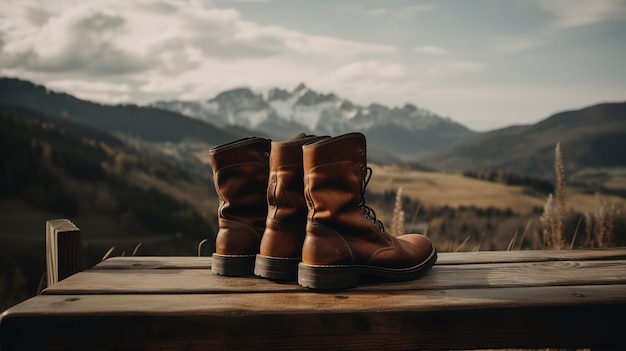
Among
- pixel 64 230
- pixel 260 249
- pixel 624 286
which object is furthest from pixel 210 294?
pixel 624 286

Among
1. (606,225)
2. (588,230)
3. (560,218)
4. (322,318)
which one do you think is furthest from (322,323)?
(588,230)

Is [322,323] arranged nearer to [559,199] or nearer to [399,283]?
[399,283]

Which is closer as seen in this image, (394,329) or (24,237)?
(394,329)

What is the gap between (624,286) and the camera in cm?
205

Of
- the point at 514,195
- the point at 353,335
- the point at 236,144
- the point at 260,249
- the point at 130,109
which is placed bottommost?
the point at 514,195

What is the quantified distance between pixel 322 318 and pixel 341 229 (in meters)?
0.51

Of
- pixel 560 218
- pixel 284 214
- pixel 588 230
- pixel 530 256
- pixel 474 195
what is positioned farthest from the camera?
pixel 474 195

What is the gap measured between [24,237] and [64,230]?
30.6ft

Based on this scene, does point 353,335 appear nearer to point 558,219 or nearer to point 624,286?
point 624,286

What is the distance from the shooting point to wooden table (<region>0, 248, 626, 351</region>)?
5.69 feet

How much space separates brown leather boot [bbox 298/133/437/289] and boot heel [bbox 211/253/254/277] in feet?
1.26

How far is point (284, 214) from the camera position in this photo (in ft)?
7.55

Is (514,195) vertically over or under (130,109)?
under

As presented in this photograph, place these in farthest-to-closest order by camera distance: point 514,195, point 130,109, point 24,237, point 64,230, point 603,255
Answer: point 130,109
point 514,195
point 24,237
point 603,255
point 64,230
